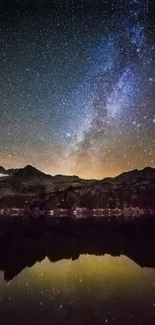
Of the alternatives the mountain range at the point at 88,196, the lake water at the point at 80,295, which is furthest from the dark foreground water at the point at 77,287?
the mountain range at the point at 88,196

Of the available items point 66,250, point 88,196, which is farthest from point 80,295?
point 88,196

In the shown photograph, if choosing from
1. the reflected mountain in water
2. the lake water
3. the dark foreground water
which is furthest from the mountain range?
the lake water

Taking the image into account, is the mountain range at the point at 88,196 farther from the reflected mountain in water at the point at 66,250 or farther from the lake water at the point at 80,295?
the lake water at the point at 80,295

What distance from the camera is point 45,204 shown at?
15662cm

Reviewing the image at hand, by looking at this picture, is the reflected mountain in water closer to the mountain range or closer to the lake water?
the lake water

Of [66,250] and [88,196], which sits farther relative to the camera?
[88,196]

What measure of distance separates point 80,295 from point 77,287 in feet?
7.24

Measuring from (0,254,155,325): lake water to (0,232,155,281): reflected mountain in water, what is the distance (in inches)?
71.7

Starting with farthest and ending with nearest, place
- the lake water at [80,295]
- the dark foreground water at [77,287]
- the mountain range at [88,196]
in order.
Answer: the mountain range at [88,196] < the dark foreground water at [77,287] < the lake water at [80,295]

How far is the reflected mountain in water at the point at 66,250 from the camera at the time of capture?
3095 cm

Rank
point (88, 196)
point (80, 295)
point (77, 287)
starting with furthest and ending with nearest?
point (88, 196) → point (77, 287) → point (80, 295)

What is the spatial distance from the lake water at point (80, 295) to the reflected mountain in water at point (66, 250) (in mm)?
1821

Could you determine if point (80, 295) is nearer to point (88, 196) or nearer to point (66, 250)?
point (66, 250)

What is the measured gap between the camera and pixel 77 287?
22.7 meters
